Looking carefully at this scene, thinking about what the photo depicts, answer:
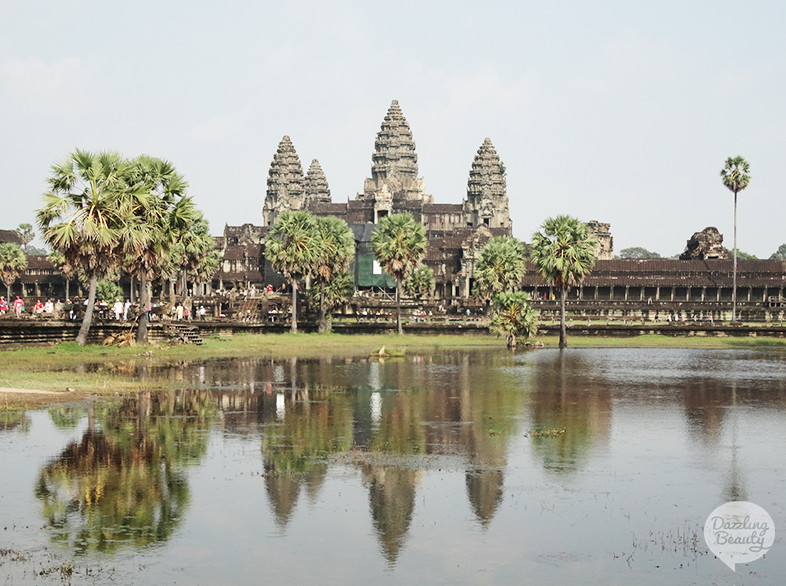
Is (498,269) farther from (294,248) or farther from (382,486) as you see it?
(382,486)

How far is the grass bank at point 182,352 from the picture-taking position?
110 feet

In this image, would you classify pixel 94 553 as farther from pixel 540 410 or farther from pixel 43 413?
pixel 540 410

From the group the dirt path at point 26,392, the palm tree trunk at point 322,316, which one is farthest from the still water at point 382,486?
the palm tree trunk at point 322,316

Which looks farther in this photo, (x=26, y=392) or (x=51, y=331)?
(x=51, y=331)

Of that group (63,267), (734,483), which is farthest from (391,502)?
(63,267)

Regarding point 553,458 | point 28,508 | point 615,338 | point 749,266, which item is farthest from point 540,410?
point 749,266

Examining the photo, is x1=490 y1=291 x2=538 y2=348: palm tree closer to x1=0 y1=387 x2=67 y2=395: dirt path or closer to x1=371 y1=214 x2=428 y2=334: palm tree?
x1=371 y1=214 x2=428 y2=334: palm tree

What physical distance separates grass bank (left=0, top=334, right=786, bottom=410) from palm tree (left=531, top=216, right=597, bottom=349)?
4.49m

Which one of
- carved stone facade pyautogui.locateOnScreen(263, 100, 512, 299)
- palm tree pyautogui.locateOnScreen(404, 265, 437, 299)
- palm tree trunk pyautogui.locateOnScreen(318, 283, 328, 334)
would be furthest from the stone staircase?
carved stone facade pyautogui.locateOnScreen(263, 100, 512, 299)

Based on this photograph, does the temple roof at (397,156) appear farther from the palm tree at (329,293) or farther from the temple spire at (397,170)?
the palm tree at (329,293)

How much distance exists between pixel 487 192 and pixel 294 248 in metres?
119

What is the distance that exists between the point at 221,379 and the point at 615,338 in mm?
46478
